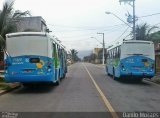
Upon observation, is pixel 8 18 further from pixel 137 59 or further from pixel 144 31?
pixel 144 31

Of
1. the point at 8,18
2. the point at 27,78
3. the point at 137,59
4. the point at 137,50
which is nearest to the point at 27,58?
the point at 27,78

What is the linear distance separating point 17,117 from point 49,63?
26.3ft

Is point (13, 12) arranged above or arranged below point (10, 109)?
above

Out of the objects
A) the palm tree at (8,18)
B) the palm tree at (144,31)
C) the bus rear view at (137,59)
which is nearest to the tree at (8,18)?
the palm tree at (8,18)

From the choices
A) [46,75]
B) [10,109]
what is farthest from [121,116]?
[46,75]

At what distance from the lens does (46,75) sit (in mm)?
19391

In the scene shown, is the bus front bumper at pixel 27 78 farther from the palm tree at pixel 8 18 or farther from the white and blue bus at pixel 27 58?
the palm tree at pixel 8 18

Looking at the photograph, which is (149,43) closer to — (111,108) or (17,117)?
(111,108)

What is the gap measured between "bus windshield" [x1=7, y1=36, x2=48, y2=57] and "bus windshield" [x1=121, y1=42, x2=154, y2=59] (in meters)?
8.76

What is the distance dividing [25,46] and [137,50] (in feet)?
32.3

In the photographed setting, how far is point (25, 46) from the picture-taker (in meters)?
19.3

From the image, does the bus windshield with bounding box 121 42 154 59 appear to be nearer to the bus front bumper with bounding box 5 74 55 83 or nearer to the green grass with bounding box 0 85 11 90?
the bus front bumper with bounding box 5 74 55 83

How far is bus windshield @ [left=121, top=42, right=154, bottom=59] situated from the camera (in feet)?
87.5

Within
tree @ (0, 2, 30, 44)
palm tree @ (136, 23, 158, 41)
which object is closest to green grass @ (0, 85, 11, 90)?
tree @ (0, 2, 30, 44)
